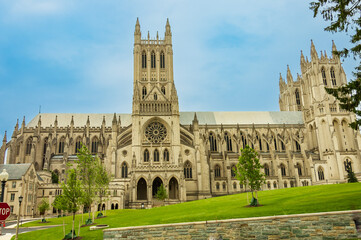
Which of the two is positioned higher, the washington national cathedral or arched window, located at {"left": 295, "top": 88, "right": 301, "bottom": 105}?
arched window, located at {"left": 295, "top": 88, "right": 301, "bottom": 105}

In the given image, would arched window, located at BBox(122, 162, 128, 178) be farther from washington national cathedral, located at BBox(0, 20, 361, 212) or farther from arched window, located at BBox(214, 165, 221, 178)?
arched window, located at BBox(214, 165, 221, 178)

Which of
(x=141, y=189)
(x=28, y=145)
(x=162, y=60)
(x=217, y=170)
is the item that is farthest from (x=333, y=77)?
(x=28, y=145)

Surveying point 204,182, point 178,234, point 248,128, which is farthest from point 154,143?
point 178,234

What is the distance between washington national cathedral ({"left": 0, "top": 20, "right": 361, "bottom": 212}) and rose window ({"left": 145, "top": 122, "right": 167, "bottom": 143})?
0.21 m

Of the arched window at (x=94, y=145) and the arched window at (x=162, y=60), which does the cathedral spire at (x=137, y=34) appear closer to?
the arched window at (x=162, y=60)

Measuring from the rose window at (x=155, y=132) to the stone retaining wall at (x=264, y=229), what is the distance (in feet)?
141

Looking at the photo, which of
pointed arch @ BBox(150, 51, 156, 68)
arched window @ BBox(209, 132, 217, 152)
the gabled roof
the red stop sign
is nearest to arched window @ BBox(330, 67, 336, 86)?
arched window @ BBox(209, 132, 217, 152)

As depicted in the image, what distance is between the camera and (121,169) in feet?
203

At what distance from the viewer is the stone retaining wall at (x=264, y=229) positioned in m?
18.5

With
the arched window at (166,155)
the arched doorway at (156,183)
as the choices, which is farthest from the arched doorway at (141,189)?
the arched window at (166,155)

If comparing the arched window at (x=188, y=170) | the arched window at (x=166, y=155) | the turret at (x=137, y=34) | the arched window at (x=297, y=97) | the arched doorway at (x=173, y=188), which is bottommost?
the arched doorway at (x=173, y=188)

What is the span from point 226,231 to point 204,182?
43.3 metres

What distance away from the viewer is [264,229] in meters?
19.6

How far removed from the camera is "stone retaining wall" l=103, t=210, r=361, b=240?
18547 mm
